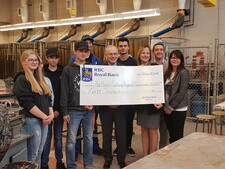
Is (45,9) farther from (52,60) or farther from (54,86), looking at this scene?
(54,86)

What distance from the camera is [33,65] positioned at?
254 centimetres

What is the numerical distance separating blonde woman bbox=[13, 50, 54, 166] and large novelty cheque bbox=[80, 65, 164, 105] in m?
0.61

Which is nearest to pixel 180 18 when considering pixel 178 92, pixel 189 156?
pixel 178 92

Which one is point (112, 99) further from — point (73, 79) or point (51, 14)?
point (51, 14)

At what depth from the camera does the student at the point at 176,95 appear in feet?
9.97

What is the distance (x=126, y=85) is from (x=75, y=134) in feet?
2.69

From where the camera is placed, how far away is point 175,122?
3107 mm

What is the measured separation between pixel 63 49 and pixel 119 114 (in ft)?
14.4

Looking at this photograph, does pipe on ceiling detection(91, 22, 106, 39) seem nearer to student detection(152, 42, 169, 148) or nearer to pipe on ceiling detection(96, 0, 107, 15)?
pipe on ceiling detection(96, 0, 107, 15)

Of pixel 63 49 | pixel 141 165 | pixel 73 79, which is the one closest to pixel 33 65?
pixel 73 79

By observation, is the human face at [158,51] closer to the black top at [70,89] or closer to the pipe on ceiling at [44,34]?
the black top at [70,89]

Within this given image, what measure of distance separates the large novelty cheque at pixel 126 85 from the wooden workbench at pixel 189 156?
1.01m

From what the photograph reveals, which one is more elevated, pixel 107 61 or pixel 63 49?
pixel 63 49

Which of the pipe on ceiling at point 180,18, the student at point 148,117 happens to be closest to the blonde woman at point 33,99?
the student at point 148,117
